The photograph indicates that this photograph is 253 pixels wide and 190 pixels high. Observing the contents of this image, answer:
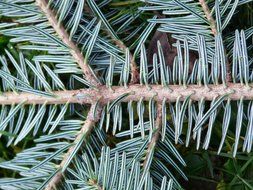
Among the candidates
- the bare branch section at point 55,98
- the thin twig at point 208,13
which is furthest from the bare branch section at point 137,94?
the thin twig at point 208,13

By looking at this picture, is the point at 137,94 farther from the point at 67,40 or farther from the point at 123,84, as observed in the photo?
the point at 67,40

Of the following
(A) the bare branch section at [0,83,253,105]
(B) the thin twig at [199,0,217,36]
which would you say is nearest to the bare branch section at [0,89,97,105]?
(A) the bare branch section at [0,83,253,105]

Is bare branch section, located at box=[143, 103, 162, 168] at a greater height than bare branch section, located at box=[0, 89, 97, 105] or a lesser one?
lesser

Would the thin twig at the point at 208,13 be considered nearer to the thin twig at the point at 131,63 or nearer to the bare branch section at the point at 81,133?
the thin twig at the point at 131,63

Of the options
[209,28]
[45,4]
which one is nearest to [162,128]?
[209,28]

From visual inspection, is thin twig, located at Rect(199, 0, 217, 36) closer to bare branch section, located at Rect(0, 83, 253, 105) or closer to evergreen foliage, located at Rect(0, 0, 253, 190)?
evergreen foliage, located at Rect(0, 0, 253, 190)

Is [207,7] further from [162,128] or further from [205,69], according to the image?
[162,128]


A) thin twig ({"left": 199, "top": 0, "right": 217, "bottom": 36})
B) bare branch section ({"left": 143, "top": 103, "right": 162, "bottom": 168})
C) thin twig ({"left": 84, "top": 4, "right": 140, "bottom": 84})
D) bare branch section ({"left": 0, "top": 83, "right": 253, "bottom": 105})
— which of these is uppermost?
thin twig ({"left": 199, "top": 0, "right": 217, "bottom": 36})
